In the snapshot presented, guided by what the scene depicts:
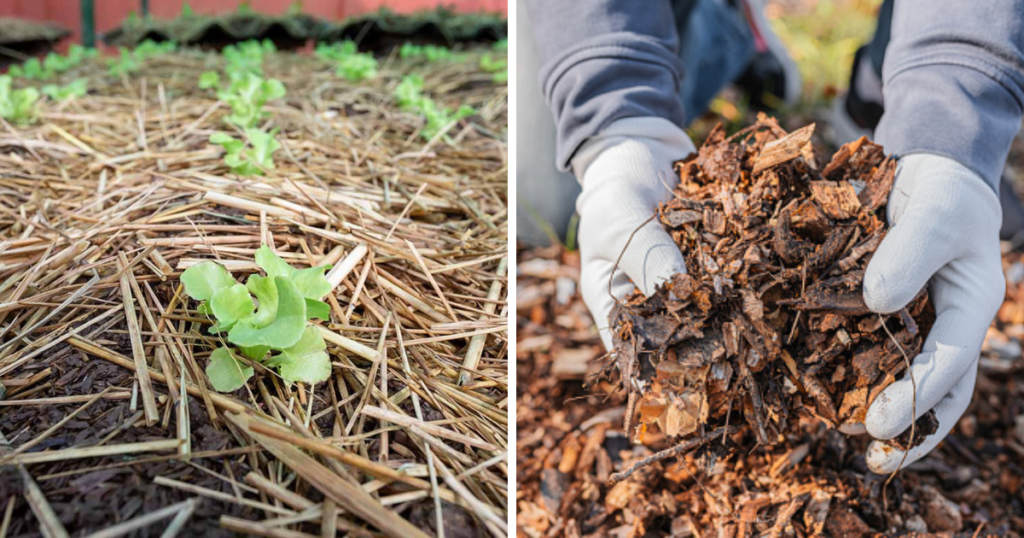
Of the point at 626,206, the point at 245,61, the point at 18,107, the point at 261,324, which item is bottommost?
the point at 245,61

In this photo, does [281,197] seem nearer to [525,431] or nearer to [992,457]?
[525,431]

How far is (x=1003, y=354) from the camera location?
2105 millimetres

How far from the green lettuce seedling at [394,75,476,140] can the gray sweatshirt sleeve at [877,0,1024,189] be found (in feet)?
4.88

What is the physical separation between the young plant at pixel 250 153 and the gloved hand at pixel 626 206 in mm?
882

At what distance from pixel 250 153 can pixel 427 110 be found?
2.74 ft

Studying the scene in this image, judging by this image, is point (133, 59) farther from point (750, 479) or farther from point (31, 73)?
point (750, 479)

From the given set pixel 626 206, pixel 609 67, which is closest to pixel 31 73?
pixel 609 67

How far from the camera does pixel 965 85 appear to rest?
1.48 metres

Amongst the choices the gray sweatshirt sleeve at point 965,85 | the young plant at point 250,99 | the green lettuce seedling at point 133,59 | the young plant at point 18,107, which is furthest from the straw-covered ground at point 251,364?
the green lettuce seedling at point 133,59

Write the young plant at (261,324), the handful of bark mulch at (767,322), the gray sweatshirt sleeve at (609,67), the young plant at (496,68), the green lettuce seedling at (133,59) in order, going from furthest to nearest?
the green lettuce seedling at (133,59), the young plant at (496,68), the gray sweatshirt sleeve at (609,67), the handful of bark mulch at (767,322), the young plant at (261,324)

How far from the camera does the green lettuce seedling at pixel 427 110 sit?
248 centimetres

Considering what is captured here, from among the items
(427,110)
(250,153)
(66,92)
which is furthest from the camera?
(66,92)

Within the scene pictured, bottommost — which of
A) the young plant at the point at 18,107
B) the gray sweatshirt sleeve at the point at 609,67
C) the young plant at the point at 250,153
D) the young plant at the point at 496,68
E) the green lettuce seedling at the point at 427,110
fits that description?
the young plant at the point at 18,107

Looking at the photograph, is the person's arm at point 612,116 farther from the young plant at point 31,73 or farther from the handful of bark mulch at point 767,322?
the young plant at point 31,73
